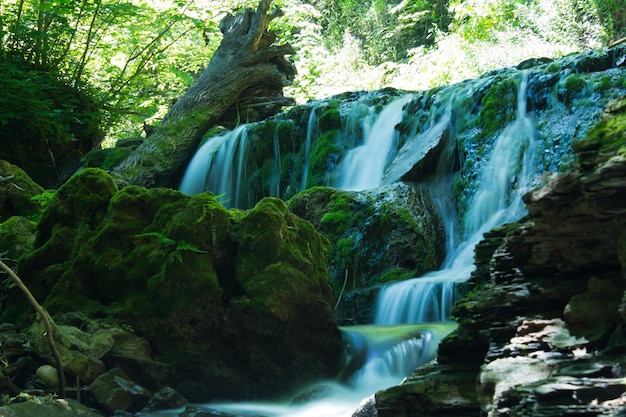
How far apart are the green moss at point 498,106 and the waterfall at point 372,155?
6.66 feet

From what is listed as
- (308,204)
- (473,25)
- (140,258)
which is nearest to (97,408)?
(140,258)

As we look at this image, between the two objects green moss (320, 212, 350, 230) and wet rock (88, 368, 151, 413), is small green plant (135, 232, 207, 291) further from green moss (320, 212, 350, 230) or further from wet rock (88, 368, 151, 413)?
green moss (320, 212, 350, 230)

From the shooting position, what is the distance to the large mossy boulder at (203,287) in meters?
6.37

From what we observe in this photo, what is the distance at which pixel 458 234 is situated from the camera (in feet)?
32.9

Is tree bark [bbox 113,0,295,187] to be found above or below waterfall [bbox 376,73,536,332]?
above

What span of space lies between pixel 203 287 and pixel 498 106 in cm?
658

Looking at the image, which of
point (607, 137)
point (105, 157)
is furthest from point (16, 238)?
point (105, 157)

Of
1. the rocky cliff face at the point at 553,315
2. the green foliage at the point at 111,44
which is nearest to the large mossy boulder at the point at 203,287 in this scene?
the rocky cliff face at the point at 553,315

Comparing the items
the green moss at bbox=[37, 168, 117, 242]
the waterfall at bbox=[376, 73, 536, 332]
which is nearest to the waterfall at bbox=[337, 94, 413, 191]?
the waterfall at bbox=[376, 73, 536, 332]

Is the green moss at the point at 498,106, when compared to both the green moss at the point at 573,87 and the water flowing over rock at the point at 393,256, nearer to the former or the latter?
the water flowing over rock at the point at 393,256

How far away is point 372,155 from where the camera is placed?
1281 centimetres

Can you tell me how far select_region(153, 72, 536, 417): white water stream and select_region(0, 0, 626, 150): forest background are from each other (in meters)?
6.22

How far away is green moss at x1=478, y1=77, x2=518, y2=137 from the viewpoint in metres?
10.9

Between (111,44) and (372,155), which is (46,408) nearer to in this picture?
(372,155)
